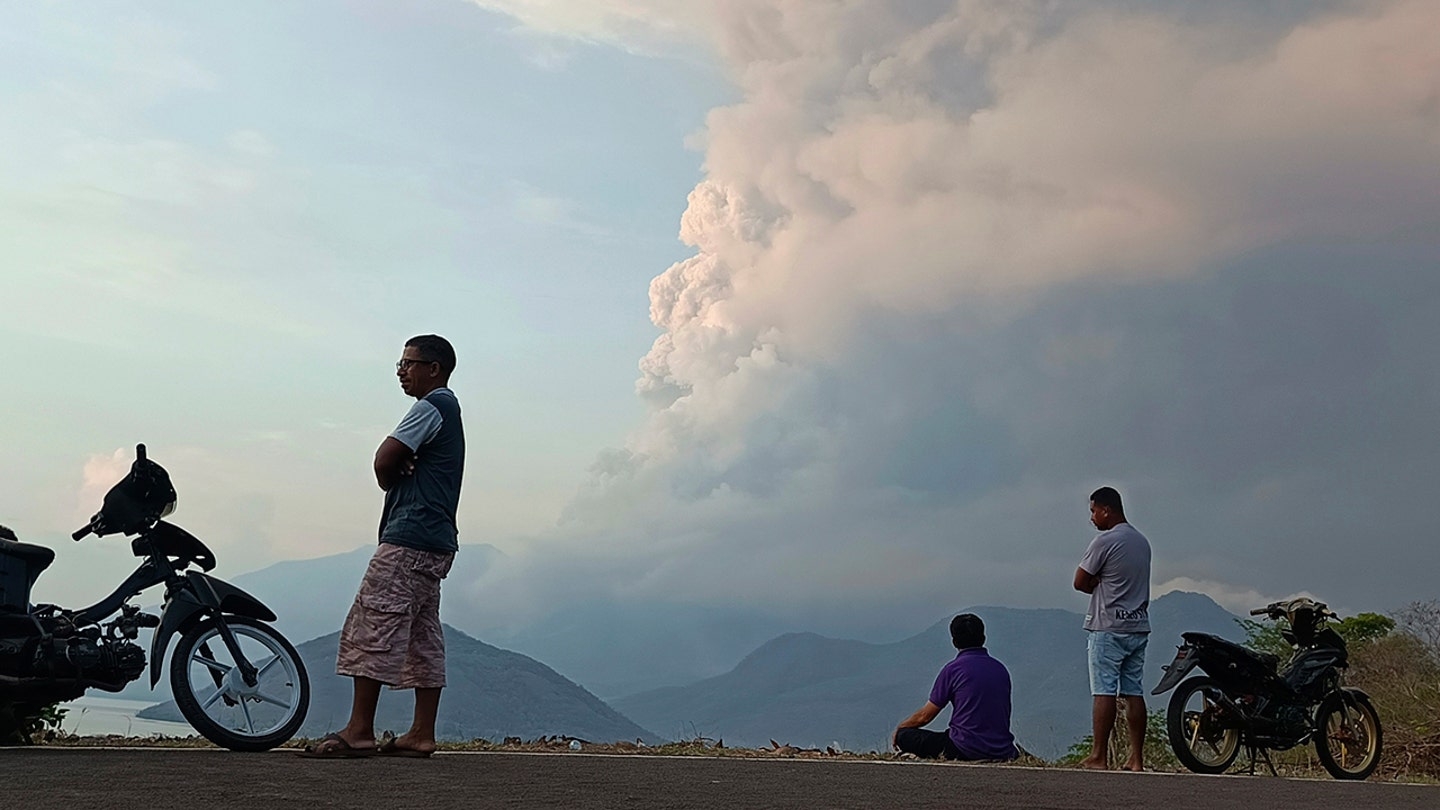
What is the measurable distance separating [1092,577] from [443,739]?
4730 mm

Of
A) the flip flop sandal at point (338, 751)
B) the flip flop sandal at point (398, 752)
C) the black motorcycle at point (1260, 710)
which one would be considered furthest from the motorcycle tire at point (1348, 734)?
the flip flop sandal at point (338, 751)

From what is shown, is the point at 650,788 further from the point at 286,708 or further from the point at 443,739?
the point at 443,739

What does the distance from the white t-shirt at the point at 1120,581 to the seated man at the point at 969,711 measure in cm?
80

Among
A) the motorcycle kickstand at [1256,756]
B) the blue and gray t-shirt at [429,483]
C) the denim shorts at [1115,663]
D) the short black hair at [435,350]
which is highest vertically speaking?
the short black hair at [435,350]

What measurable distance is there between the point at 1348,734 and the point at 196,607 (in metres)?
7.95

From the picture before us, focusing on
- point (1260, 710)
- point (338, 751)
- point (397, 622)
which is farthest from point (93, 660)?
point (1260, 710)

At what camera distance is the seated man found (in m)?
10.2

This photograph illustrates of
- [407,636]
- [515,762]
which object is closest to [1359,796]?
[515,762]

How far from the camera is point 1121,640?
Result: 33.8ft

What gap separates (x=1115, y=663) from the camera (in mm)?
10289

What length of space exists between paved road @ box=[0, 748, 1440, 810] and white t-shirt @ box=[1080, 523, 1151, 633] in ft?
4.91

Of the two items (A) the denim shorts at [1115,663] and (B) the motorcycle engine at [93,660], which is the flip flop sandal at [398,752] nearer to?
(B) the motorcycle engine at [93,660]

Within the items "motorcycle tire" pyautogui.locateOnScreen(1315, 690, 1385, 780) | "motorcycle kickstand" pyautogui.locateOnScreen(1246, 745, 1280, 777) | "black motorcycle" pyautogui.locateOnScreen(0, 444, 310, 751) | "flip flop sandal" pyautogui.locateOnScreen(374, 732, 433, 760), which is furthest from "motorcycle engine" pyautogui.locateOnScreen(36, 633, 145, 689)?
"motorcycle tire" pyautogui.locateOnScreen(1315, 690, 1385, 780)

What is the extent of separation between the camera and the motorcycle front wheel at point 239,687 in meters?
7.92
